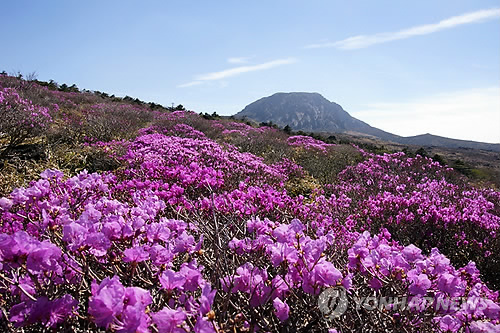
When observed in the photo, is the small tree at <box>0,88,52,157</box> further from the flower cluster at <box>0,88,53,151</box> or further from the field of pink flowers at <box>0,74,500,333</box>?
the field of pink flowers at <box>0,74,500,333</box>

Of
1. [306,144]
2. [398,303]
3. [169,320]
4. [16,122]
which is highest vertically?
[306,144]

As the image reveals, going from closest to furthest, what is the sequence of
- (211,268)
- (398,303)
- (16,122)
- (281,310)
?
(281,310)
(398,303)
(211,268)
(16,122)

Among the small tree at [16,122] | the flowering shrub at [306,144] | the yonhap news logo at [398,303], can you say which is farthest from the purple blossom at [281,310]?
the flowering shrub at [306,144]

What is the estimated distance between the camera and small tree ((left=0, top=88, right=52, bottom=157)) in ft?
22.9

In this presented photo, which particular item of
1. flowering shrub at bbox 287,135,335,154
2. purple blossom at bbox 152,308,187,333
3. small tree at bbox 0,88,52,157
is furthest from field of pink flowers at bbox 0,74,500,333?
flowering shrub at bbox 287,135,335,154

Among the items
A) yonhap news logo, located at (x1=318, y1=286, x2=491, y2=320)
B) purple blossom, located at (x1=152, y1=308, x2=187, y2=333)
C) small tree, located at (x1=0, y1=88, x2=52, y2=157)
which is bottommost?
yonhap news logo, located at (x1=318, y1=286, x2=491, y2=320)

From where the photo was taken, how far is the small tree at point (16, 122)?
6.98m

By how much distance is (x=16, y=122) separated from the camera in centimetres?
732

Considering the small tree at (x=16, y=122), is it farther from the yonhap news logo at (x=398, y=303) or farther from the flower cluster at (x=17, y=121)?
the yonhap news logo at (x=398, y=303)

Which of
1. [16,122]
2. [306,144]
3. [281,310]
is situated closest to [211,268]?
[281,310]

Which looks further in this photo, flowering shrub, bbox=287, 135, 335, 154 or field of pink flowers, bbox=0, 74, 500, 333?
flowering shrub, bbox=287, 135, 335, 154

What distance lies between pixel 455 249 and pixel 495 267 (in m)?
0.53

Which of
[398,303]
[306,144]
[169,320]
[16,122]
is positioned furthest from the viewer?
[306,144]

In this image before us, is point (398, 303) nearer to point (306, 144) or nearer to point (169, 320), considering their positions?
point (169, 320)
